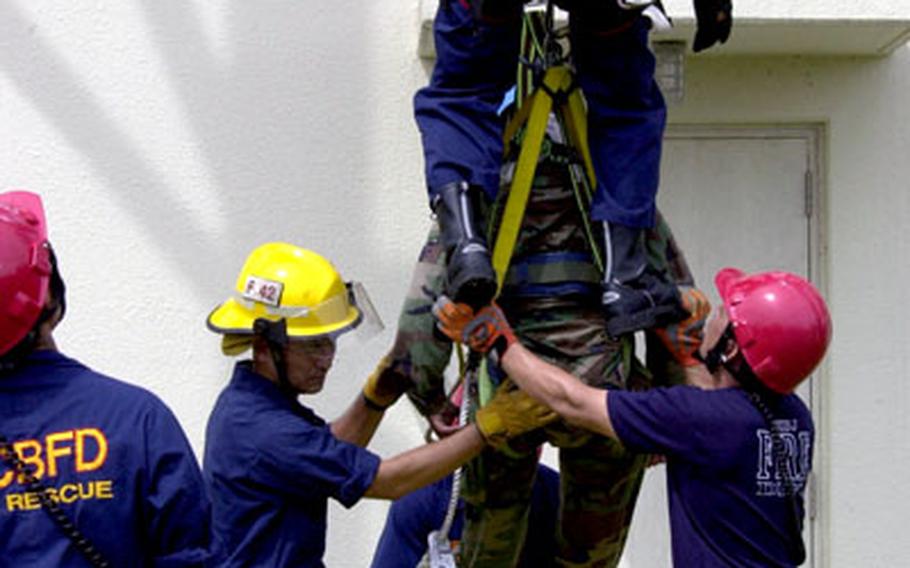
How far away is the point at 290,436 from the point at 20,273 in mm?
1073

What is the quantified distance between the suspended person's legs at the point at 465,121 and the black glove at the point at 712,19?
0.47 meters

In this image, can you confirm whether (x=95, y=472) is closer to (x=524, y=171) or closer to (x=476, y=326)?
(x=476, y=326)

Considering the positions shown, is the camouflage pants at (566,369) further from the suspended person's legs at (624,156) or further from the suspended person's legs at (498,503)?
the suspended person's legs at (624,156)

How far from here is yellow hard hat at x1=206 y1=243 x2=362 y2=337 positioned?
14.6ft

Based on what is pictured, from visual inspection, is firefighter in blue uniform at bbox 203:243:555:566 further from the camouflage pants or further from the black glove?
the black glove

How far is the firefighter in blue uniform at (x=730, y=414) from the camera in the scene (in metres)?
4.14

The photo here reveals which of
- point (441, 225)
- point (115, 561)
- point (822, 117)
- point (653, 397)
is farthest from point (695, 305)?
point (822, 117)

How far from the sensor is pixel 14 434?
3.36m

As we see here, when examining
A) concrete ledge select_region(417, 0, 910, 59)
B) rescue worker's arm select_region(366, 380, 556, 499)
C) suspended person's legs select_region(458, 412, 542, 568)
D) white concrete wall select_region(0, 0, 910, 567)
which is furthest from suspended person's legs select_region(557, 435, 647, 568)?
white concrete wall select_region(0, 0, 910, 567)

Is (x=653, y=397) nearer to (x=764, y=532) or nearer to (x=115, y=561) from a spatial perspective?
(x=764, y=532)

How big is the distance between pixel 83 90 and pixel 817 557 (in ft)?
11.1

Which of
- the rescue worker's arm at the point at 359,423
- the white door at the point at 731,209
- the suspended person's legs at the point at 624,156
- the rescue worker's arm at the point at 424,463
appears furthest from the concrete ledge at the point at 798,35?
the rescue worker's arm at the point at 424,463

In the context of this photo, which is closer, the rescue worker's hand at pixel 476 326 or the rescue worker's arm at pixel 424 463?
the rescue worker's hand at pixel 476 326

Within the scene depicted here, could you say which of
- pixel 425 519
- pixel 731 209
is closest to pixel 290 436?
pixel 425 519
